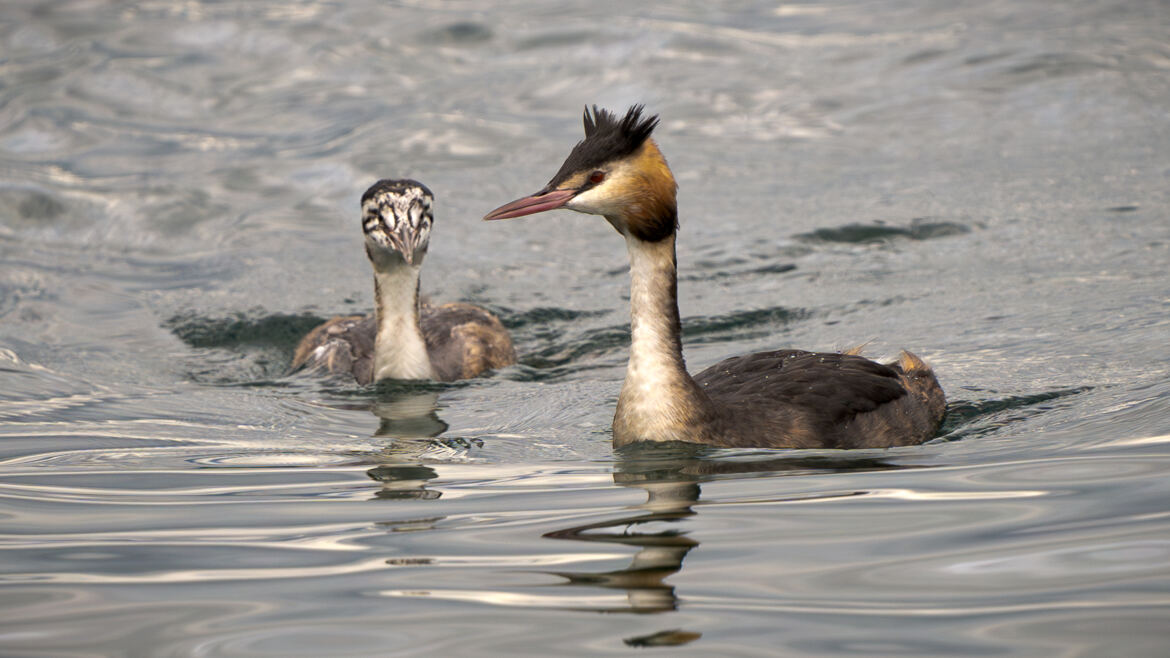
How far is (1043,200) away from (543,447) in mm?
7523

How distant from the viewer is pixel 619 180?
6.83 meters

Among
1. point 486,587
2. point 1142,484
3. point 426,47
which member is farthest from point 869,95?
point 486,587

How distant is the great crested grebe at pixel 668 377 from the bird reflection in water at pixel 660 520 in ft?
0.52

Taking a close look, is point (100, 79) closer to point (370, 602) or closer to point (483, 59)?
point (483, 59)

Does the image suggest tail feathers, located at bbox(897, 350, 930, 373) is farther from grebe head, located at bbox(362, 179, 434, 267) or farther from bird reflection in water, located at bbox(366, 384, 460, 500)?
grebe head, located at bbox(362, 179, 434, 267)

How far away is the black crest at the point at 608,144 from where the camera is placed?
681 cm

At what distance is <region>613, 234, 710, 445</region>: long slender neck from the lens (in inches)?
280

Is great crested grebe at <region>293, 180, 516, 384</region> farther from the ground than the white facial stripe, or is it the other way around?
the white facial stripe

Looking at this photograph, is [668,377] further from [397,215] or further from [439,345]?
[439,345]

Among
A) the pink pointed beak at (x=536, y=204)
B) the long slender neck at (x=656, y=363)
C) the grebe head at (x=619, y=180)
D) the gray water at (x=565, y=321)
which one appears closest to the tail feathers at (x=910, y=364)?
the gray water at (x=565, y=321)

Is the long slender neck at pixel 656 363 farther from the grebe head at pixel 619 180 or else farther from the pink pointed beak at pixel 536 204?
the pink pointed beak at pixel 536 204

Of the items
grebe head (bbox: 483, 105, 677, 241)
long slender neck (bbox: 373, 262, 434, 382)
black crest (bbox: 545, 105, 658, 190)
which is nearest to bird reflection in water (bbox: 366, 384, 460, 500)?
long slender neck (bbox: 373, 262, 434, 382)

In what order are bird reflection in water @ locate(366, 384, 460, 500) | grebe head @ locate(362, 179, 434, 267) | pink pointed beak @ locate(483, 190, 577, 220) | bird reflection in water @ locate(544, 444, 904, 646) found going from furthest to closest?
grebe head @ locate(362, 179, 434, 267) → bird reflection in water @ locate(366, 384, 460, 500) → pink pointed beak @ locate(483, 190, 577, 220) → bird reflection in water @ locate(544, 444, 904, 646)

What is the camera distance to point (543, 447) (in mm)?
8000
